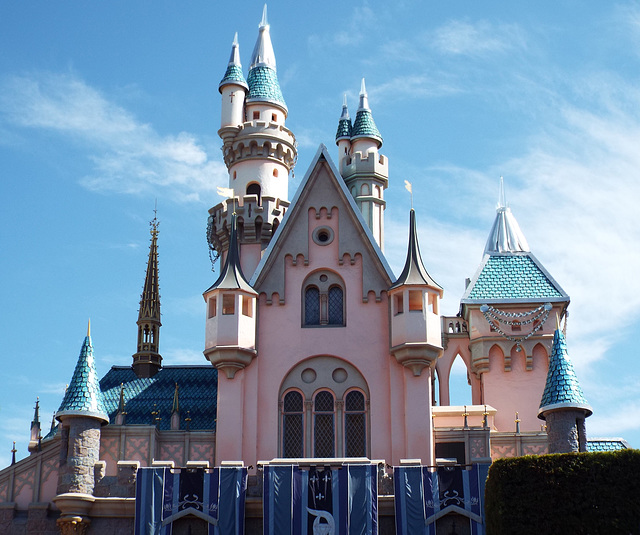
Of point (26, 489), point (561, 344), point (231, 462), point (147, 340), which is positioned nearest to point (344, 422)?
point (231, 462)

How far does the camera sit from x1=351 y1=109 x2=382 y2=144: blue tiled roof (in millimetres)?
61656

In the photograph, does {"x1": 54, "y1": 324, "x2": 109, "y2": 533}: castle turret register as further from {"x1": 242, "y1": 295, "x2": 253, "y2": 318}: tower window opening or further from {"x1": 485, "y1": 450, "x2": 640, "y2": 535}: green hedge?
{"x1": 485, "y1": 450, "x2": 640, "y2": 535}: green hedge

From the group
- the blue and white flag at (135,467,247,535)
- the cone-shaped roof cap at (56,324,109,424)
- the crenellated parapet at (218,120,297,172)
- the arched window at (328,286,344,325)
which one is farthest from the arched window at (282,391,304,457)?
the crenellated parapet at (218,120,297,172)

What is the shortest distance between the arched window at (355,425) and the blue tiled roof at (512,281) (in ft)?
31.4

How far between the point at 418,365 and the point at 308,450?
4.99 m

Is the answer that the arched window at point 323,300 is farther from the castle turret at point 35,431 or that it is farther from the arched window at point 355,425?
the castle turret at point 35,431

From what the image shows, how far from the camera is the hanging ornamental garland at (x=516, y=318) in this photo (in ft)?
163

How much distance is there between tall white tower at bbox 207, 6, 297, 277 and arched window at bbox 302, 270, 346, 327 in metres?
9.11

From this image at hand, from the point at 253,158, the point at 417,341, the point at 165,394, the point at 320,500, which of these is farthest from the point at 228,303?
the point at 253,158

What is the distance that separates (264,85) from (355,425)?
2117 centimetres

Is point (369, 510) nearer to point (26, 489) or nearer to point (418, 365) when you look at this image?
point (418, 365)

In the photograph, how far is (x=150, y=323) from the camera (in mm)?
55906

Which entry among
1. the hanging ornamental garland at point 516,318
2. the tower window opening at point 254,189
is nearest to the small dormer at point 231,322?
the hanging ornamental garland at point 516,318

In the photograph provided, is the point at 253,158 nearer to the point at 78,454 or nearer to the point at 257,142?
the point at 257,142
